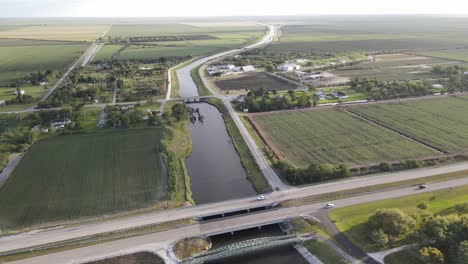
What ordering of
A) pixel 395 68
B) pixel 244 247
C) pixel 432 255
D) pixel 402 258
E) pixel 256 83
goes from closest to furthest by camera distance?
pixel 432 255 → pixel 402 258 → pixel 244 247 → pixel 256 83 → pixel 395 68

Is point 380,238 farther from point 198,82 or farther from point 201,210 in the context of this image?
point 198,82

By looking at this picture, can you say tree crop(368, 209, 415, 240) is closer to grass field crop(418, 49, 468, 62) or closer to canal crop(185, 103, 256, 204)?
canal crop(185, 103, 256, 204)

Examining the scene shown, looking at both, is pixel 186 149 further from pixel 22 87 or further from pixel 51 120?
pixel 22 87

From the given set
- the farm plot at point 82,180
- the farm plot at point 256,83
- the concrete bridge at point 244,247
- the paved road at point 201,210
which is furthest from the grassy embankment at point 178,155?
the farm plot at point 256,83

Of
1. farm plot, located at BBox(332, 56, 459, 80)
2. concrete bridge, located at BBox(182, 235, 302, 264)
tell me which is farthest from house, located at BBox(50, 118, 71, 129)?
farm plot, located at BBox(332, 56, 459, 80)

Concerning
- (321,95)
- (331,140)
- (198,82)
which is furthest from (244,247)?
(198,82)

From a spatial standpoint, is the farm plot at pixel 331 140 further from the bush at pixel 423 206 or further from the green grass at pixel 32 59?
the green grass at pixel 32 59

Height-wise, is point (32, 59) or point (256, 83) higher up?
point (32, 59)
